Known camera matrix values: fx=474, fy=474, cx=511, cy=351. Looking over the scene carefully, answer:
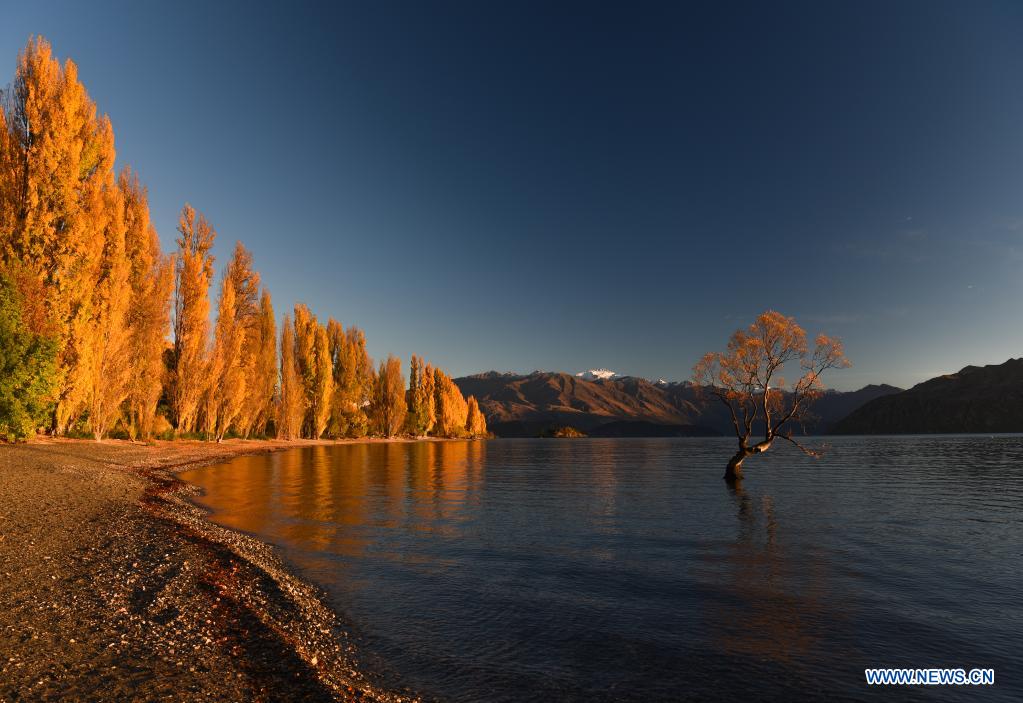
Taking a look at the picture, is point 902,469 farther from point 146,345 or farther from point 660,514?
point 146,345

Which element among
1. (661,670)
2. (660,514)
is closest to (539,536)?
(660,514)

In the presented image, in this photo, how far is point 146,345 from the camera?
54.0 metres

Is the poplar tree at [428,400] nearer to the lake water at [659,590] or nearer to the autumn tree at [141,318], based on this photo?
the autumn tree at [141,318]

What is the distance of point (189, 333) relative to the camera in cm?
6134

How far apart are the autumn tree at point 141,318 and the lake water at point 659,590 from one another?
1352 inches

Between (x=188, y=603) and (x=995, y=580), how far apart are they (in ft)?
74.3

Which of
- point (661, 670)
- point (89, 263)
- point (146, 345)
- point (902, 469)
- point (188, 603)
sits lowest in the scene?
point (902, 469)

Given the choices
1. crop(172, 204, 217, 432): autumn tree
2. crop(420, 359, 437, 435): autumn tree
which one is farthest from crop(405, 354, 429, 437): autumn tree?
crop(172, 204, 217, 432): autumn tree

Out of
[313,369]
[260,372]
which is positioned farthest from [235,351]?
[313,369]

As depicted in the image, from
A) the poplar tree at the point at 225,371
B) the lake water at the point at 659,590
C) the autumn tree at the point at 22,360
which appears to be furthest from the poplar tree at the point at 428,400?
the lake water at the point at 659,590

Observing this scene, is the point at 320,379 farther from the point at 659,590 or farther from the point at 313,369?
the point at 659,590

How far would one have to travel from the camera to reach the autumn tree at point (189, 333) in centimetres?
6088

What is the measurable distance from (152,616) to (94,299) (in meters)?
49.2

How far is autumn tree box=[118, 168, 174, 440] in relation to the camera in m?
52.9
